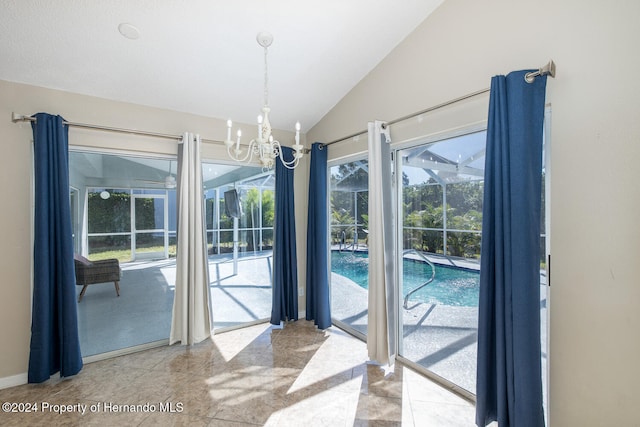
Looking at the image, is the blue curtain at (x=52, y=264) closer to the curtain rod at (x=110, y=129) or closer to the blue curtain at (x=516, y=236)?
the curtain rod at (x=110, y=129)

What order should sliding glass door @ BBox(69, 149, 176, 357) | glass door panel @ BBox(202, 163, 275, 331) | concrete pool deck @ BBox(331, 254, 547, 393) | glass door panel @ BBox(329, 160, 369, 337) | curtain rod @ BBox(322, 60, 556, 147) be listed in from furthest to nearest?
glass door panel @ BBox(202, 163, 275, 331), glass door panel @ BBox(329, 160, 369, 337), sliding glass door @ BBox(69, 149, 176, 357), concrete pool deck @ BBox(331, 254, 547, 393), curtain rod @ BBox(322, 60, 556, 147)

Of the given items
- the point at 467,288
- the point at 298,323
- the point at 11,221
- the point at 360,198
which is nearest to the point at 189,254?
the point at 11,221

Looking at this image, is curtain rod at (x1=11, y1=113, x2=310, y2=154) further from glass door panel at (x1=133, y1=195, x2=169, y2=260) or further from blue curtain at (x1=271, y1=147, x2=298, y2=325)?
blue curtain at (x1=271, y1=147, x2=298, y2=325)

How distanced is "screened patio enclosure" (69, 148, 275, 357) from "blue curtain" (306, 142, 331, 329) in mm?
595

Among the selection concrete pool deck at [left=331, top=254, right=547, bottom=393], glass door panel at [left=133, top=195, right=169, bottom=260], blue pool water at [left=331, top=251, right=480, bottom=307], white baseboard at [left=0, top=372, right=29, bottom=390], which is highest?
glass door panel at [left=133, top=195, right=169, bottom=260]

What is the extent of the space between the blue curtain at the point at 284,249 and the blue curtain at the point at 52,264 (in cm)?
189

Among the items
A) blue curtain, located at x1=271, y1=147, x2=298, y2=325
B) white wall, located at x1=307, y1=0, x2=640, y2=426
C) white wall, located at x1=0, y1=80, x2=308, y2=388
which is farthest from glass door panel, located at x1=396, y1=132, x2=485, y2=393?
white wall, located at x1=0, y1=80, x2=308, y2=388

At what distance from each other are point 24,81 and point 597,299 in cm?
430

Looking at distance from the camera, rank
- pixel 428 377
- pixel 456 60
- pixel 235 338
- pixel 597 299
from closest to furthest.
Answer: pixel 597 299, pixel 456 60, pixel 428 377, pixel 235 338

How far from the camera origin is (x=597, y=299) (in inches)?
59.0

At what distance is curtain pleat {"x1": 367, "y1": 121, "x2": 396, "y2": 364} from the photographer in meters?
2.59

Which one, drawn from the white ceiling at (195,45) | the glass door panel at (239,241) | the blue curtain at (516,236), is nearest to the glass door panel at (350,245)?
the glass door panel at (239,241)

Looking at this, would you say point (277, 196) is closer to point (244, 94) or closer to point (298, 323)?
point (244, 94)

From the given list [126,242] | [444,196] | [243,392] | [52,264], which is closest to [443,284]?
[444,196]
